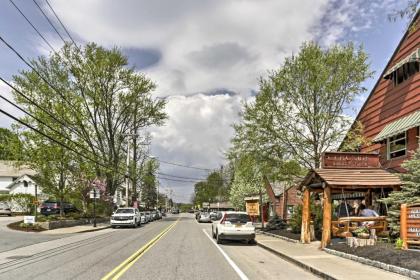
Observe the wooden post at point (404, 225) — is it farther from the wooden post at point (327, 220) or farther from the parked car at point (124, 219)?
the parked car at point (124, 219)

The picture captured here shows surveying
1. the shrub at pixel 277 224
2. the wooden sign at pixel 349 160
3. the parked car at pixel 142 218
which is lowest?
the parked car at pixel 142 218

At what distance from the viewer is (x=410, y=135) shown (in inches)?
818

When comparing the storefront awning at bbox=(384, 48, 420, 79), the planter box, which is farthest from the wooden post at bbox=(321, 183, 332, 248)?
the planter box

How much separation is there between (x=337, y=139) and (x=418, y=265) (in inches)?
598

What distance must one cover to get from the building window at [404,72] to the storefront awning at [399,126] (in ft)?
6.77

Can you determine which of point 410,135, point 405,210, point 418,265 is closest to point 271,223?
point 410,135

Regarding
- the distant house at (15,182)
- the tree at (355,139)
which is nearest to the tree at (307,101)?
the tree at (355,139)

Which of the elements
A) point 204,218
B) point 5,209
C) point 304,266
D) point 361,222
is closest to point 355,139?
point 361,222

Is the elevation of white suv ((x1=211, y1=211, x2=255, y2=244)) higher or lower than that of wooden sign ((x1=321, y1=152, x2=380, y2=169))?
lower

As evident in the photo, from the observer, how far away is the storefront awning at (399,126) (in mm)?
19344

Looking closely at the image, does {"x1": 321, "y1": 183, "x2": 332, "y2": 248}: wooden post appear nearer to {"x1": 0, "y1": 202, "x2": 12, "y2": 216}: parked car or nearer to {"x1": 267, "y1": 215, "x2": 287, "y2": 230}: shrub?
{"x1": 267, "y1": 215, "x2": 287, "y2": 230}: shrub

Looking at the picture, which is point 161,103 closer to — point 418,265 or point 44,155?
point 44,155

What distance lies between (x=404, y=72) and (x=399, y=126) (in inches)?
122

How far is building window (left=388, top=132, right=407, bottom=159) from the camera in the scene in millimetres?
21462
